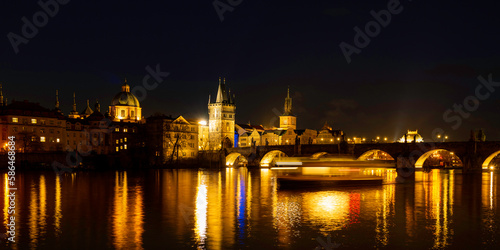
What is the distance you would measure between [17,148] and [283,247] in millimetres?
105989

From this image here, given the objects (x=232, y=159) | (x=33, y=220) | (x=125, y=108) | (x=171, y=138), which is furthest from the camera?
(x=125, y=108)

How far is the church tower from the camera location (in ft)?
587

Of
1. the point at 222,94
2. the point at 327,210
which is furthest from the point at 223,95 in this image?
the point at 327,210

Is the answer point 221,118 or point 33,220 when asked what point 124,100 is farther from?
point 33,220

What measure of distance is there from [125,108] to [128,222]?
500ft

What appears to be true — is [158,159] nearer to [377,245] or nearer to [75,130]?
[75,130]

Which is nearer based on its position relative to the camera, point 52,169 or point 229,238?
point 229,238

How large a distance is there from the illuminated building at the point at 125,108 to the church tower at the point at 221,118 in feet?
84.8

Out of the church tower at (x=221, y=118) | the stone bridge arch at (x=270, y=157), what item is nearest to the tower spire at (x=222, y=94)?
the church tower at (x=221, y=118)

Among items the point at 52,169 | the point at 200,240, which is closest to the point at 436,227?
the point at 200,240

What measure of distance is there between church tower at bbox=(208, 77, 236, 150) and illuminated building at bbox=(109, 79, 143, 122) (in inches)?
1018

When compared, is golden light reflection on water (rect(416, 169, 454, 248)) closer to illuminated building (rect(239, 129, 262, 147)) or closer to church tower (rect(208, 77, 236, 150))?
church tower (rect(208, 77, 236, 150))

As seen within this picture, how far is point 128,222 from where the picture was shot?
27812 mm

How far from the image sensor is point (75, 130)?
136 metres
